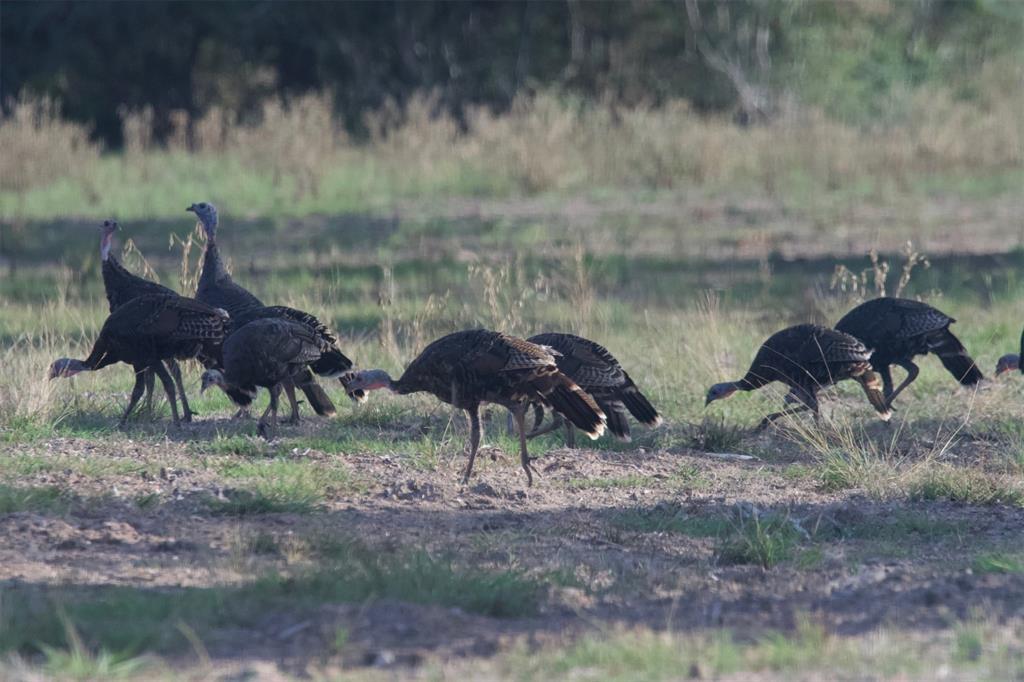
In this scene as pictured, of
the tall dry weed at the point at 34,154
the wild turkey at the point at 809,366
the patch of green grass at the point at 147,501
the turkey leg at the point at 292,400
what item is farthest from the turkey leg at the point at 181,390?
the tall dry weed at the point at 34,154

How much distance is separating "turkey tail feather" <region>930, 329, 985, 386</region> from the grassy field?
19cm

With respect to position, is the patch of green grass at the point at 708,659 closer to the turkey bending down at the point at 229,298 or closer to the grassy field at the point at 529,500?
the grassy field at the point at 529,500

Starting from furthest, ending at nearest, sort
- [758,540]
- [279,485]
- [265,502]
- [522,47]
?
[522,47]
[279,485]
[265,502]
[758,540]

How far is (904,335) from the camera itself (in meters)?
8.62

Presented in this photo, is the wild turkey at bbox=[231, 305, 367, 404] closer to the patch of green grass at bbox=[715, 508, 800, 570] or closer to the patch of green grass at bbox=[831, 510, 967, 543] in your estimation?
the patch of green grass at bbox=[715, 508, 800, 570]

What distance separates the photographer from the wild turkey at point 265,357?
7754 mm

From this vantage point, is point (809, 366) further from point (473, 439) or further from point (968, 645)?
point (968, 645)

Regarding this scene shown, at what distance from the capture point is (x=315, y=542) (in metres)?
5.96

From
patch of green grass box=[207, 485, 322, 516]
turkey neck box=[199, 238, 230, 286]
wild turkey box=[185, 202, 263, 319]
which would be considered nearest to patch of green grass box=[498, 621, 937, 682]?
patch of green grass box=[207, 485, 322, 516]

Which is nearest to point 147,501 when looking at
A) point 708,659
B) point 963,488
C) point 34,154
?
point 708,659

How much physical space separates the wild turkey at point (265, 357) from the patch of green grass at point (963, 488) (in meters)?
3.11

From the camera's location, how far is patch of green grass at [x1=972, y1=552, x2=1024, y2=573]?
18.5 ft

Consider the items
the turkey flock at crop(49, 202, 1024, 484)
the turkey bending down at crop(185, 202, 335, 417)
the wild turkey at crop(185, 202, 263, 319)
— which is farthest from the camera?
the wild turkey at crop(185, 202, 263, 319)

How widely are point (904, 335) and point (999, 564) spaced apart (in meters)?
3.08
